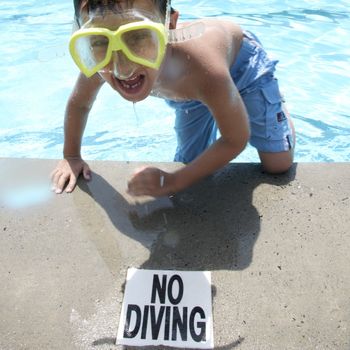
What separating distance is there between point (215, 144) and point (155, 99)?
2.72m

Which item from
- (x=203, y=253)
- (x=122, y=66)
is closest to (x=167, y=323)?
(x=203, y=253)

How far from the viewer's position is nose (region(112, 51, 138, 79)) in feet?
5.52

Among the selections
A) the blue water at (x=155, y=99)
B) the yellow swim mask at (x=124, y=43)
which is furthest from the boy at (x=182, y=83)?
the blue water at (x=155, y=99)

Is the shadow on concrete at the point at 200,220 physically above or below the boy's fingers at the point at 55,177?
above

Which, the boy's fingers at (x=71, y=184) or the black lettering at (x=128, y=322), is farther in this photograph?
the boy's fingers at (x=71, y=184)

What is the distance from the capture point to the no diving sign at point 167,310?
1602 millimetres

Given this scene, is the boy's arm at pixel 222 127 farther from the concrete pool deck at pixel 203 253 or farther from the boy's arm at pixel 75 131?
the boy's arm at pixel 75 131

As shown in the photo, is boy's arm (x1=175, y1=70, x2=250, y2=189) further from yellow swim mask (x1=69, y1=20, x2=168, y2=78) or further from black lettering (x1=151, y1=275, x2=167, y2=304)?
black lettering (x1=151, y1=275, x2=167, y2=304)

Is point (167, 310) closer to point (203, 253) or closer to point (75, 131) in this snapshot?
point (203, 253)

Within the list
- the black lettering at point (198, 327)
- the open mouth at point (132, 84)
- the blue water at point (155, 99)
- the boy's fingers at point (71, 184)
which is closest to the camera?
the black lettering at point (198, 327)

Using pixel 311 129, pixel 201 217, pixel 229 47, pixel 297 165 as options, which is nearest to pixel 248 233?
pixel 201 217

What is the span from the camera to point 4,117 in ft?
15.0

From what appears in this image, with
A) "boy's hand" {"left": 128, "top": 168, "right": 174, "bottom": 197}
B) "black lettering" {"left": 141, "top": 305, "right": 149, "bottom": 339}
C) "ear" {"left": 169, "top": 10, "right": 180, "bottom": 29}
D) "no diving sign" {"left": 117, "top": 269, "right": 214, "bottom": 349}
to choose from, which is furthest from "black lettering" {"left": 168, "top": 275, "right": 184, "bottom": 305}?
"ear" {"left": 169, "top": 10, "right": 180, "bottom": 29}

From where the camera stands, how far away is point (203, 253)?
196cm
